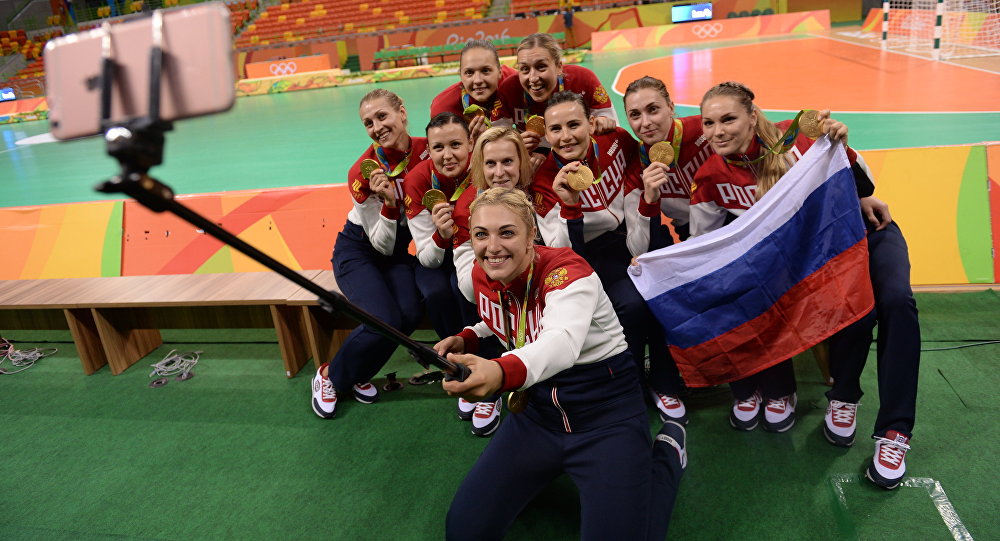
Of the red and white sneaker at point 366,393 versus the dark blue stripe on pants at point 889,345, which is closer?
the dark blue stripe on pants at point 889,345

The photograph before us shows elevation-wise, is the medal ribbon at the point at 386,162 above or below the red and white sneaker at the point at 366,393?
above

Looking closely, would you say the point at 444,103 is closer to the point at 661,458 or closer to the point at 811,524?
the point at 661,458

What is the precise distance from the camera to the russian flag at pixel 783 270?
2.97 m

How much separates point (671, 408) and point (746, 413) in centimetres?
36

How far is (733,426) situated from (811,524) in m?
0.72

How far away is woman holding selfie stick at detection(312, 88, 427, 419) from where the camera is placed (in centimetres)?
370

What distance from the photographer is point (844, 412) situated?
3053mm

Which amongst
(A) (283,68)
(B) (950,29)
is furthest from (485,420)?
(A) (283,68)

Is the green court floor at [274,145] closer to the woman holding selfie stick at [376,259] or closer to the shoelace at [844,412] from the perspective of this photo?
the woman holding selfie stick at [376,259]

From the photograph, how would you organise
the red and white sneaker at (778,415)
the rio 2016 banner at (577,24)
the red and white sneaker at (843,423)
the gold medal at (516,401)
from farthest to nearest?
1. the rio 2016 banner at (577,24)
2. the red and white sneaker at (778,415)
3. the red and white sneaker at (843,423)
4. the gold medal at (516,401)

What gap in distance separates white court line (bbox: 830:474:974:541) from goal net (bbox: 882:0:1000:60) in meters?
12.4

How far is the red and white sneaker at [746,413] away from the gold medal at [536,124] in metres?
1.74

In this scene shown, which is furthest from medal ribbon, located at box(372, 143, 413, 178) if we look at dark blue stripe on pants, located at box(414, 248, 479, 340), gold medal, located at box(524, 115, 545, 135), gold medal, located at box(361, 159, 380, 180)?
gold medal, located at box(524, 115, 545, 135)

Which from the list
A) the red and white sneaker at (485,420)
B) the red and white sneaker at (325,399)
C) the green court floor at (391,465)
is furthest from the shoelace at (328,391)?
the red and white sneaker at (485,420)
